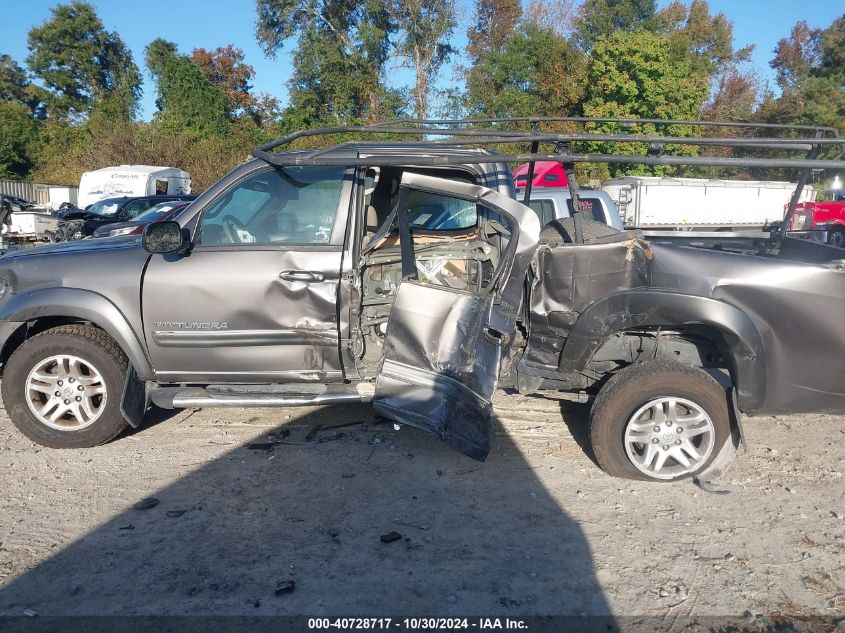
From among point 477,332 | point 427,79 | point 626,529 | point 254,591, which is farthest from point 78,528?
point 427,79

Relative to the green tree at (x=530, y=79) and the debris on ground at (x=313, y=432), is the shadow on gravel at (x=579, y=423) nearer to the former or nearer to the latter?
the debris on ground at (x=313, y=432)

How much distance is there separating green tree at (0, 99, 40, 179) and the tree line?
77 mm

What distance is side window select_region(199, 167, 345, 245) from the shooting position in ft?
15.4

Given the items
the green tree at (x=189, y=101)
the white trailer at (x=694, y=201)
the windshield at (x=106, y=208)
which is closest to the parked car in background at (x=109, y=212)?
the windshield at (x=106, y=208)

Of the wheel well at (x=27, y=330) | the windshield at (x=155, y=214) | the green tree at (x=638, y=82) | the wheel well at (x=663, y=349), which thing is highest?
the green tree at (x=638, y=82)

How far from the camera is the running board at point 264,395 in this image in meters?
4.54

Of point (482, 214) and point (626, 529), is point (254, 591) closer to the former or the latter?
point (626, 529)

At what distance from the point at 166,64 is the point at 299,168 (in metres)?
36.4

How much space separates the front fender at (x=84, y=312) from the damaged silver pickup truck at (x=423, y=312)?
1 centimetres

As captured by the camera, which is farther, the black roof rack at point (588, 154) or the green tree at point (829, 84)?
the green tree at point (829, 84)

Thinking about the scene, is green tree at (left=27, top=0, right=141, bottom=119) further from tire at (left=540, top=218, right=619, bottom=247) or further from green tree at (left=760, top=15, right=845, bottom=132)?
tire at (left=540, top=218, right=619, bottom=247)

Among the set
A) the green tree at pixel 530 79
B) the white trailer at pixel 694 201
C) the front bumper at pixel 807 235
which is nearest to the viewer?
the front bumper at pixel 807 235

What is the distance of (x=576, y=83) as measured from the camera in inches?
1148

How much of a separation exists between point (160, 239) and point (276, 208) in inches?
31.3
